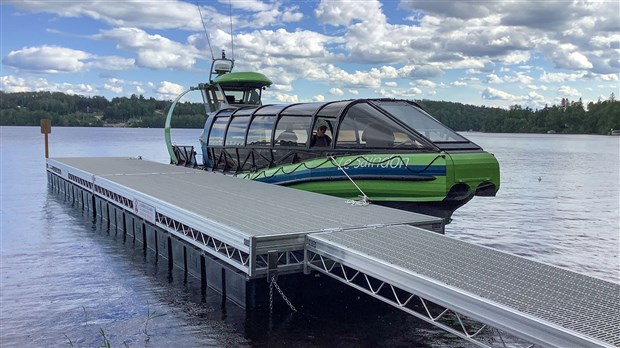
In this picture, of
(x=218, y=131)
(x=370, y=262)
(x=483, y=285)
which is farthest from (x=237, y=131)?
(x=483, y=285)

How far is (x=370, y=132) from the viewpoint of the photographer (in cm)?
1192

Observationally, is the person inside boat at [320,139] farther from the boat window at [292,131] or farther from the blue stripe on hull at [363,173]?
the blue stripe on hull at [363,173]

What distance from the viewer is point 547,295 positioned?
484 cm

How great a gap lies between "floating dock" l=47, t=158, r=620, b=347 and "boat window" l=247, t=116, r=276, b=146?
2337mm

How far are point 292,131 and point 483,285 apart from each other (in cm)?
950

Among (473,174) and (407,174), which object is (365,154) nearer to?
(407,174)

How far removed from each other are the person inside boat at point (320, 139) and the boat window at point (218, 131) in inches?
190

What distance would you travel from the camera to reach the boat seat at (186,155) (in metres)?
20.5

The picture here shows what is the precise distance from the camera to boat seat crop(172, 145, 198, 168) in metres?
20.5

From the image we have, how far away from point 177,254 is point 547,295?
7.48 meters

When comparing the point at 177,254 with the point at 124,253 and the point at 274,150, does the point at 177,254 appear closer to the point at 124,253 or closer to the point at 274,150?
the point at 124,253

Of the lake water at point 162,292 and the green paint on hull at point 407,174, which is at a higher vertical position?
the green paint on hull at point 407,174

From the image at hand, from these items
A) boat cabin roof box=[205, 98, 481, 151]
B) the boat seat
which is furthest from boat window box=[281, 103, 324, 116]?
the boat seat

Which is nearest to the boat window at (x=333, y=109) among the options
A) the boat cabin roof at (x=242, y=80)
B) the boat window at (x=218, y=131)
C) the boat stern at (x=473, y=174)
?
the boat stern at (x=473, y=174)
